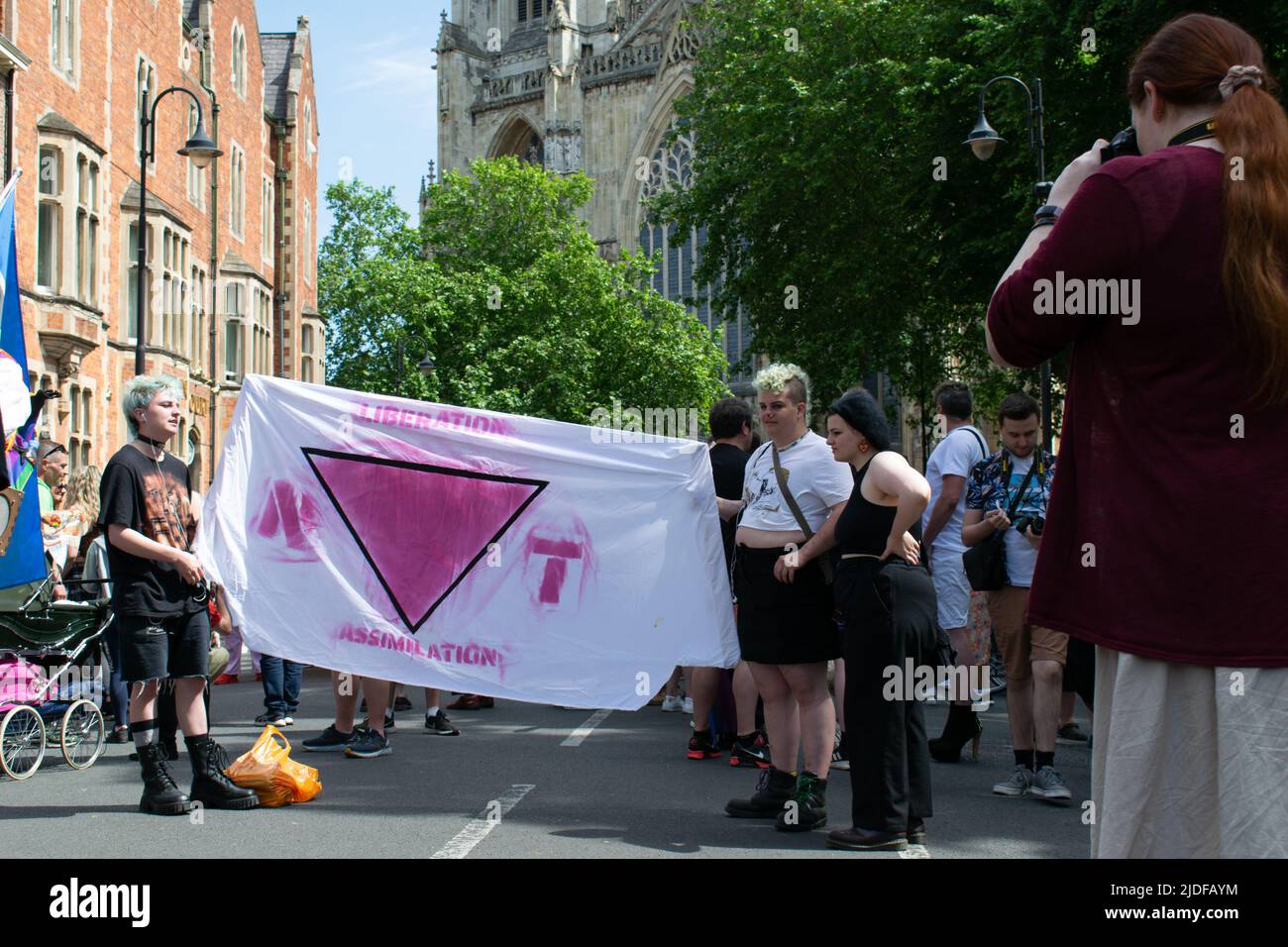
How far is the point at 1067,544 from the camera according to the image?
9.38 feet

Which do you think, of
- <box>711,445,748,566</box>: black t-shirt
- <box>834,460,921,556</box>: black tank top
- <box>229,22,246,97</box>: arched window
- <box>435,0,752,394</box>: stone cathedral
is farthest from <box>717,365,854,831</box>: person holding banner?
<box>435,0,752,394</box>: stone cathedral

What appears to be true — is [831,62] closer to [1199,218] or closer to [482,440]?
[482,440]

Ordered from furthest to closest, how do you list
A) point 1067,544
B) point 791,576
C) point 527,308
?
point 527,308 → point 791,576 → point 1067,544

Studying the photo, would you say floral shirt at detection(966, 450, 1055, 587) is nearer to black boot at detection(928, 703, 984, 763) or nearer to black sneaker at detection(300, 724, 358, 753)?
black boot at detection(928, 703, 984, 763)

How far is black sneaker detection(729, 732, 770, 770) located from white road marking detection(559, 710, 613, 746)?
Answer: 1.30 m

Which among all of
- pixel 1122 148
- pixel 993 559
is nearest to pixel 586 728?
pixel 993 559

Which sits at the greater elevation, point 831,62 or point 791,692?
point 831,62

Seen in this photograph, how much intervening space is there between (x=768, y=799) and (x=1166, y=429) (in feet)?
17.0

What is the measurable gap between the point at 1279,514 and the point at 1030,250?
0.71 metres

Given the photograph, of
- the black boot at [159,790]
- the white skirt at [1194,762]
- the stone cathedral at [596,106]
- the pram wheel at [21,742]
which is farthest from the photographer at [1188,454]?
the stone cathedral at [596,106]

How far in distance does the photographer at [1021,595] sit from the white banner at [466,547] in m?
1.78

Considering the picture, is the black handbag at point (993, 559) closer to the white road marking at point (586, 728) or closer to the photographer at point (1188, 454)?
the white road marking at point (586, 728)

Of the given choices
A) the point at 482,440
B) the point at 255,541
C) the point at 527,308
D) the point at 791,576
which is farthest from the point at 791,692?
the point at 527,308

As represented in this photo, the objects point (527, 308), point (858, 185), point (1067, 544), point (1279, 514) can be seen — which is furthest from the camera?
point (527, 308)
